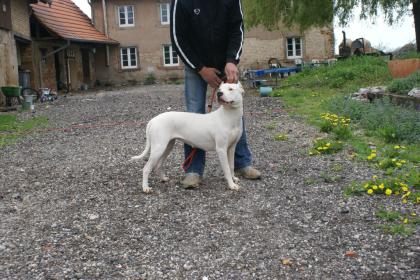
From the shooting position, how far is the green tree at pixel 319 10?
16453 mm

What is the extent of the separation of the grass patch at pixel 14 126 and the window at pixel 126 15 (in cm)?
1913

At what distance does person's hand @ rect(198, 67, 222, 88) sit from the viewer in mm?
4746

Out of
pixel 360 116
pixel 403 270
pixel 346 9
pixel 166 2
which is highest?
pixel 166 2

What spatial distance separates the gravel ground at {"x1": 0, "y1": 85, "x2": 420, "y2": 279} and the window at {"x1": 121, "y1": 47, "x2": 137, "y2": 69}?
83.0 feet

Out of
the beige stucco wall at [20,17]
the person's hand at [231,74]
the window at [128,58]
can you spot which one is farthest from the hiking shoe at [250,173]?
the window at [128,58]

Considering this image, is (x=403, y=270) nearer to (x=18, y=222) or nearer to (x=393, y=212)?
(x=393, y=212)

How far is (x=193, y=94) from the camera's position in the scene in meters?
5.03

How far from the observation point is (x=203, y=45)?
492 centimetres

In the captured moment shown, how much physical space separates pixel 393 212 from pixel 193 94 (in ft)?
7.26

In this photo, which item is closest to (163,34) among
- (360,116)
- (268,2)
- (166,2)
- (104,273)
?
(166,2)

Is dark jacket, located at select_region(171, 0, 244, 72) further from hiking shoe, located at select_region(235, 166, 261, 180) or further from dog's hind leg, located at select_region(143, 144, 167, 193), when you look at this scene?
hiking shoe, located at select_region(235, 166, 261, 180)

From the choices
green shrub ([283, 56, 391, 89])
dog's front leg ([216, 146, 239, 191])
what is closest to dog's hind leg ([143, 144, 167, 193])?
dog's front leg ([216, 146, 239, 191])

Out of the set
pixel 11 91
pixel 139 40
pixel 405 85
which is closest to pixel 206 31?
pixel 405 85

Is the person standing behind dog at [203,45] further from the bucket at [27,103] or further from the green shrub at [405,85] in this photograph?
the bucket at [27,103]
